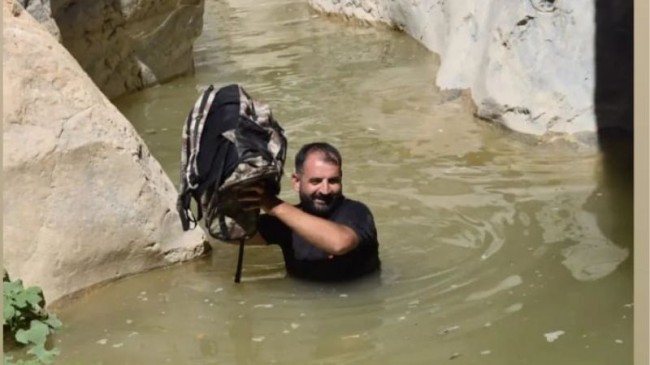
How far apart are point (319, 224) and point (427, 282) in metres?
0.64

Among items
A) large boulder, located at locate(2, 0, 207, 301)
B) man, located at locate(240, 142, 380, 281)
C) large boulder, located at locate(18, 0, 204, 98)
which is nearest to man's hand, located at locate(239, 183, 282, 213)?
man, located at locate(240, 142, 380, 281)

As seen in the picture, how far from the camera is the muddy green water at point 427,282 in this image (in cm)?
371

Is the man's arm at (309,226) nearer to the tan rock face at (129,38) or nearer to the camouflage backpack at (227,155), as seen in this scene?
the camouflage backpack at (227,155)

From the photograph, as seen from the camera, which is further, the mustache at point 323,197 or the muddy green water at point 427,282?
the mustache at point 323,197

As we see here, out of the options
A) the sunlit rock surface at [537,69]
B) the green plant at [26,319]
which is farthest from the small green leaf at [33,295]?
the sunlit rock surface at [537,69]

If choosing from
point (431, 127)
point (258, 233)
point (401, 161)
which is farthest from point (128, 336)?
point (431, 127)

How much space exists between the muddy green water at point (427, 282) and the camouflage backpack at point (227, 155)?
0.44 metres

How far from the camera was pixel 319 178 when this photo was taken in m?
4.09

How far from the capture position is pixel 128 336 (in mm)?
3910

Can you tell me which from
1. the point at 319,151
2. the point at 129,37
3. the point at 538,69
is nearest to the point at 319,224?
the point at 319,151

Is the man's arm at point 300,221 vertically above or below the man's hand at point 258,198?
below

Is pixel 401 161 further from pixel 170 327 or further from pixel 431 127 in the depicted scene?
pixel 170 327

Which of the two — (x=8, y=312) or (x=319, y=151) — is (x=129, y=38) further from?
(x=8, y=312)

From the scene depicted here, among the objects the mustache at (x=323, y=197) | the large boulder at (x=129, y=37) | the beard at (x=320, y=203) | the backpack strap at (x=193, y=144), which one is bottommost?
the large boulder at (x=129, y=37)
